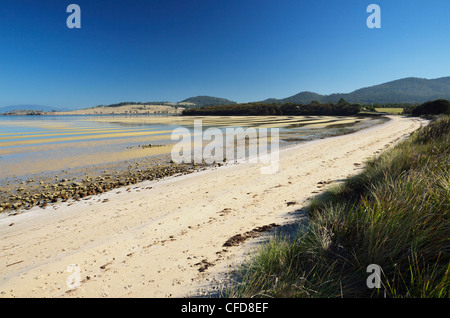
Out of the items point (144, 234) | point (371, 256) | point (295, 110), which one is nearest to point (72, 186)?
point (144, 234)

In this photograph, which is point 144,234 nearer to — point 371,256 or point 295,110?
point 371,256

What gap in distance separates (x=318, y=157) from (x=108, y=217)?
11296mm

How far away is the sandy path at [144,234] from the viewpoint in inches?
134

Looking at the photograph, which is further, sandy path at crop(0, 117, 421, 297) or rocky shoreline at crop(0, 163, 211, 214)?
rocky shoreline at crop(0, 163, 211, 214)

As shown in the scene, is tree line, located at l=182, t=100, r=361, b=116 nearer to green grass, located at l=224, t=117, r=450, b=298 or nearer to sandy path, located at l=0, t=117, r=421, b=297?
sandy path, located at l=0, t=117, r=421, b=297

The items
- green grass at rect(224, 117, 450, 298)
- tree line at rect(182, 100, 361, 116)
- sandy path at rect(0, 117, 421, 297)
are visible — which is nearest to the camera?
green grass at rect(224, 117, 450, 298)

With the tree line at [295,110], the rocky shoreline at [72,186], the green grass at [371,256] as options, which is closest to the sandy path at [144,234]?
the rocky shoreline at [72,186]

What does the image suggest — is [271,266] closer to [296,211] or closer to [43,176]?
[296,211]

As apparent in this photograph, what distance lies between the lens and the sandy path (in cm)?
341

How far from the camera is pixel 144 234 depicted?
497cm

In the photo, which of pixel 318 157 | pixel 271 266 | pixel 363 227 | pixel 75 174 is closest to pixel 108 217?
pixel 271 266

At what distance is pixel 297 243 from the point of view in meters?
3.40

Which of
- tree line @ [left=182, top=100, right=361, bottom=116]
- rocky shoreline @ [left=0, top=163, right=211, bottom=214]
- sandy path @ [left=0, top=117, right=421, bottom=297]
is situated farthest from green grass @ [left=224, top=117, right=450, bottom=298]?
tree line @ [left=182, top=100, right=361, bottom=116]

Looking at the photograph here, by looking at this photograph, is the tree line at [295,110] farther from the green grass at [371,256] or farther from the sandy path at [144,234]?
the green grass at [371,256]
